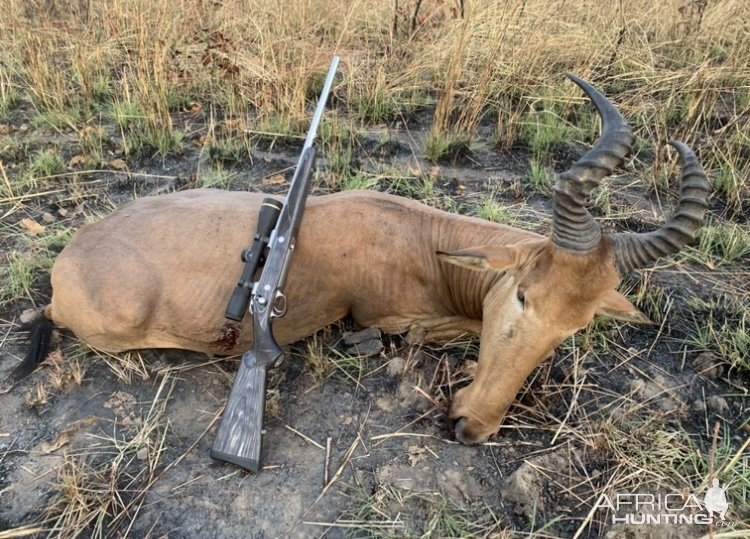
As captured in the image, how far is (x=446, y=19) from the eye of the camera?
8.08m

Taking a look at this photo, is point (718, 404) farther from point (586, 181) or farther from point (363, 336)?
point (363, 336)

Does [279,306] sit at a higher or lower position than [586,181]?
lower

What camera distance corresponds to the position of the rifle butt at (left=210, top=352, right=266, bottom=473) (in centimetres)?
345

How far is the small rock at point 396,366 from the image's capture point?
4141mm

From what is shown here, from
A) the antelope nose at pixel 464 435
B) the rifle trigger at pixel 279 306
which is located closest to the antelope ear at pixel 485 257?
the antelope nose at pixel 464 435

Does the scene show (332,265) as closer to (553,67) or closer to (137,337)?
(137,337)

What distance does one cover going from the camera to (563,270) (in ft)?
10.6

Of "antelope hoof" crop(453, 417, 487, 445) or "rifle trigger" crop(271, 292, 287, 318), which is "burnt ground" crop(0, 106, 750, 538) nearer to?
"antelope hoof" crop(453, 417, 487, 445)

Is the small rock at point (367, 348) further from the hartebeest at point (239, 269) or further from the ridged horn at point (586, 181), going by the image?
the ridged horn at point (586, 181)

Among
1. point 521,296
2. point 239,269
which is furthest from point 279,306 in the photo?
point 521,296

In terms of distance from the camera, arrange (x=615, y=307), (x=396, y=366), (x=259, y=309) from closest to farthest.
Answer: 1. (x=615, y=307)
2. (x=259, y=309)
3. (x=396, y=366)

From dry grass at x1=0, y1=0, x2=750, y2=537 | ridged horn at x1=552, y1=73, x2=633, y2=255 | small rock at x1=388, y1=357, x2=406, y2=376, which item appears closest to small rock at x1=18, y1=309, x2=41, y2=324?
dry grass at x1=0, y1=0, x2=750, y2=537

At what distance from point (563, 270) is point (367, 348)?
155cm

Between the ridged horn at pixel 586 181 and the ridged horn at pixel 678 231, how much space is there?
0.15m
